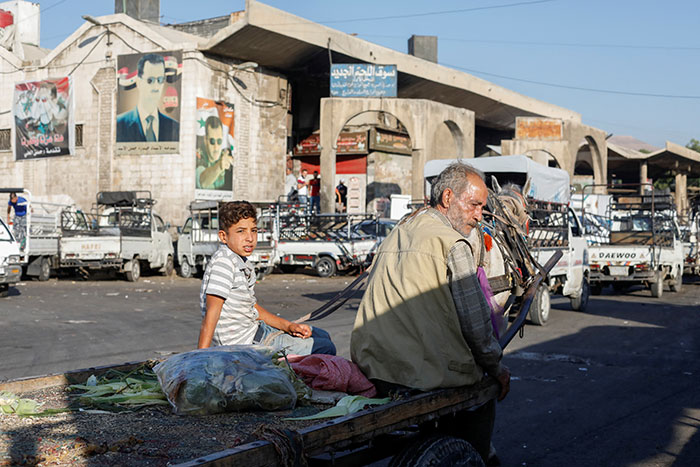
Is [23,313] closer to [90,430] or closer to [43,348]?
[43,348]

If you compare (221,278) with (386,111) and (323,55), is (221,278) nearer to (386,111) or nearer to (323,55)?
(386,111)

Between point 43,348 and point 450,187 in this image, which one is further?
point 43,348

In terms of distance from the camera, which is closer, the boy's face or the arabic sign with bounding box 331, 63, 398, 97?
the boy's face

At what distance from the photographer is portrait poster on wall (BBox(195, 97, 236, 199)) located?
99.1ft

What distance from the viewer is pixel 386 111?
30.3 metres

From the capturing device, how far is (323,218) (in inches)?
990

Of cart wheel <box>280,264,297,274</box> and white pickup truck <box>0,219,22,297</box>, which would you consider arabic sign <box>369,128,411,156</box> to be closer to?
cart wheel <box>280,264,297,274</box>

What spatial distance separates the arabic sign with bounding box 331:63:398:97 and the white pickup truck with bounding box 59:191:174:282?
34.2 feet

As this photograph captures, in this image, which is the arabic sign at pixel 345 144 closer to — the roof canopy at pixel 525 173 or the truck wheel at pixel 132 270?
the truck wheel at pixel 132 270

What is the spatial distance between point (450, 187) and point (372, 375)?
122 centimetres

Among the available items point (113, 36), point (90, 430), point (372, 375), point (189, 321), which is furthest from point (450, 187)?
point (113, 36)

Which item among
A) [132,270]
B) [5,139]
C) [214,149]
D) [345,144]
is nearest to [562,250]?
[132,270]

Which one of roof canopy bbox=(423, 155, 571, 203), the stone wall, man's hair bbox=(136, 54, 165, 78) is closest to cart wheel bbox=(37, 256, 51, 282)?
the stone wall

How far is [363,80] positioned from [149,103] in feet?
29.9
